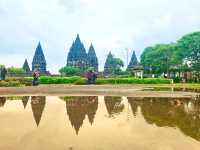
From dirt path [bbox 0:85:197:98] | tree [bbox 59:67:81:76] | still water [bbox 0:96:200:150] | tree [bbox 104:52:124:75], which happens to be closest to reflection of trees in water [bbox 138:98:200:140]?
still water [bbox 0:96:200:150]

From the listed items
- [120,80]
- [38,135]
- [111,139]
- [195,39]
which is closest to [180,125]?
[111,139]

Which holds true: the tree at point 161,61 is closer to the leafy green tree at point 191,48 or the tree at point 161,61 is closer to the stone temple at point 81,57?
the leafy green tree at point 191,48

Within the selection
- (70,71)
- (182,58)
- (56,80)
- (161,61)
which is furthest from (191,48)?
(70,71)

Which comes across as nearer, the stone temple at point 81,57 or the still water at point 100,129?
the still water at point 100,129

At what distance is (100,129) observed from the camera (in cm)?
912

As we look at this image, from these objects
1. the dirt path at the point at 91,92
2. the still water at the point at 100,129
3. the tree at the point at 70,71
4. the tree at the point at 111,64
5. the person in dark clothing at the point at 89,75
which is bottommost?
the still water at the point at 100,129

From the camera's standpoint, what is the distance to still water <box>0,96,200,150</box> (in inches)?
284

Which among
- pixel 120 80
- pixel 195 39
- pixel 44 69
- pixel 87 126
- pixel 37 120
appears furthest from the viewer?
pixel 44 69

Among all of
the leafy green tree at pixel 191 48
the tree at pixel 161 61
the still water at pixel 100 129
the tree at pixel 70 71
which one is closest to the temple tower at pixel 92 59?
the tree at pixel 70 71

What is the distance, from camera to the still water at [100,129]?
23.7ft

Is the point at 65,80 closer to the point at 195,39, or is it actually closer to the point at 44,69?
the point at 195,39

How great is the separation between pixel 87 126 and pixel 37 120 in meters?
1.84

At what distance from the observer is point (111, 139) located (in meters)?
7.81

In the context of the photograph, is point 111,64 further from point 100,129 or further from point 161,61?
point 100,129
